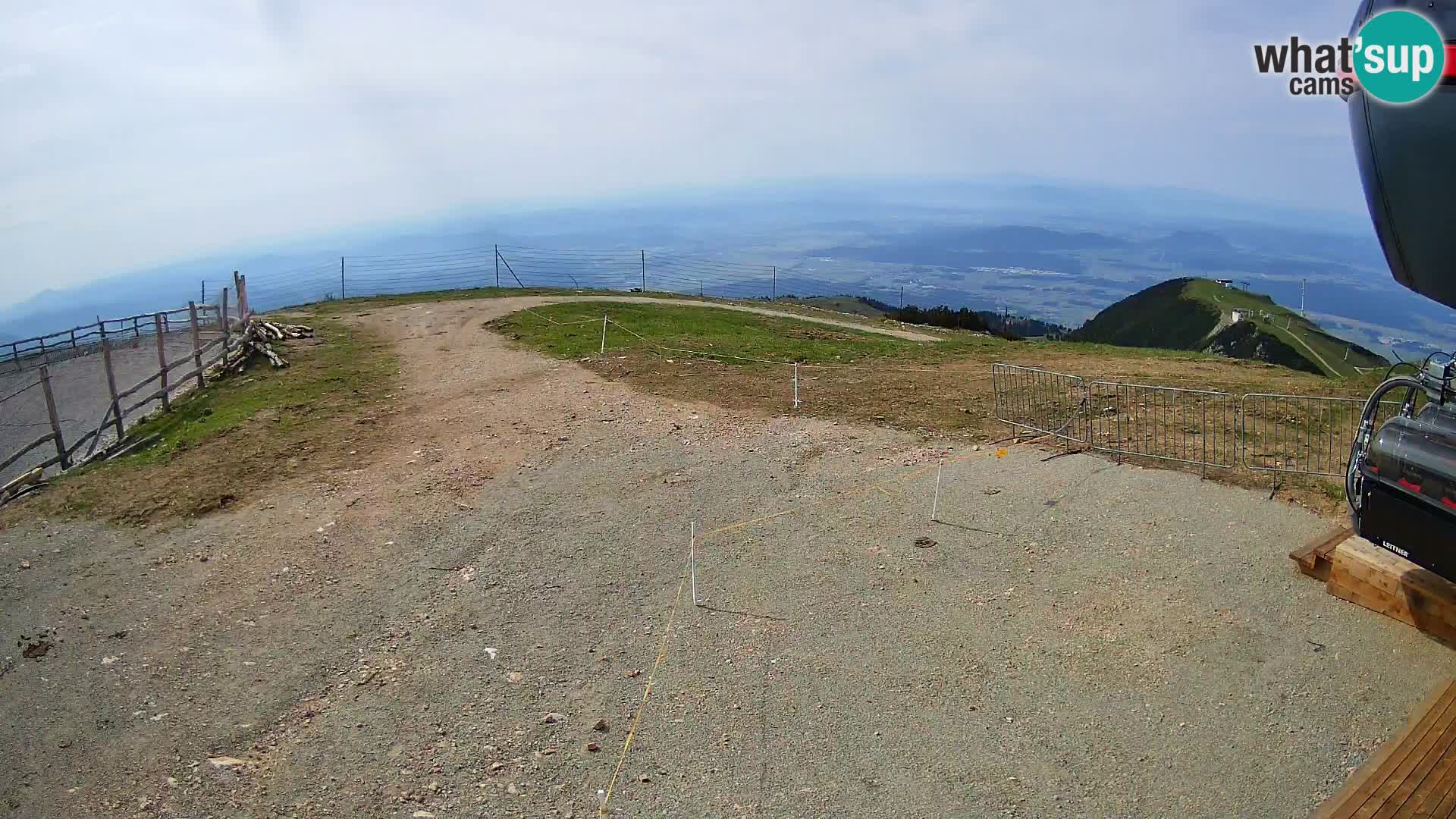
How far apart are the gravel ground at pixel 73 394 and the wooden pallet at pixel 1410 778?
754 inches

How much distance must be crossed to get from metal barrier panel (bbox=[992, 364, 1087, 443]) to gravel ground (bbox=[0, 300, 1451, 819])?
1430 millimetres

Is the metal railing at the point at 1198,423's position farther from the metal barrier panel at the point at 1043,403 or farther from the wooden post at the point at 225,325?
the wooden post at the point at 225,325

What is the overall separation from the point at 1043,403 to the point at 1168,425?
2.27 metres

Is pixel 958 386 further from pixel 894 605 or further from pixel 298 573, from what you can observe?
pixel 298 573

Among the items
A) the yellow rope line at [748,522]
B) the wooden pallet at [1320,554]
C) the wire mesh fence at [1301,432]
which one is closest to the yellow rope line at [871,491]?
the yellow rope line at [748,522]

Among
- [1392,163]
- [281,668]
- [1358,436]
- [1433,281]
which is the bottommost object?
[281,668]

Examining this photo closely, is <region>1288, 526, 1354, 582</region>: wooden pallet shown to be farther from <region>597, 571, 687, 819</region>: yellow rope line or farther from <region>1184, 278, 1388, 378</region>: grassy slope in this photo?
<region>1184, 278, 1388, 378</region>: grassy slope

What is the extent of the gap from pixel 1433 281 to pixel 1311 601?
3349 millimetres

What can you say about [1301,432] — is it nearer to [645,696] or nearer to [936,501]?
[936,501]

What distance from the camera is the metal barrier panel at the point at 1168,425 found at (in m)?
11.5

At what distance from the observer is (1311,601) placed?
7.62 metres

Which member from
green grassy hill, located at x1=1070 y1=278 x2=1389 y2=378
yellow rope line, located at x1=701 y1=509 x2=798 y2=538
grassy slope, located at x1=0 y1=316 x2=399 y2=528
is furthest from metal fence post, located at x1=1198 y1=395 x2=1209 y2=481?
grassy slope, located at x1=0 y1=316 x2=399 y2=528

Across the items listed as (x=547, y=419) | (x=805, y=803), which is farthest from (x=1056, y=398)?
(x=805, y=803)

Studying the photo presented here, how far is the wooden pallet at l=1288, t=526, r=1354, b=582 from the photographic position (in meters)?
7.87
